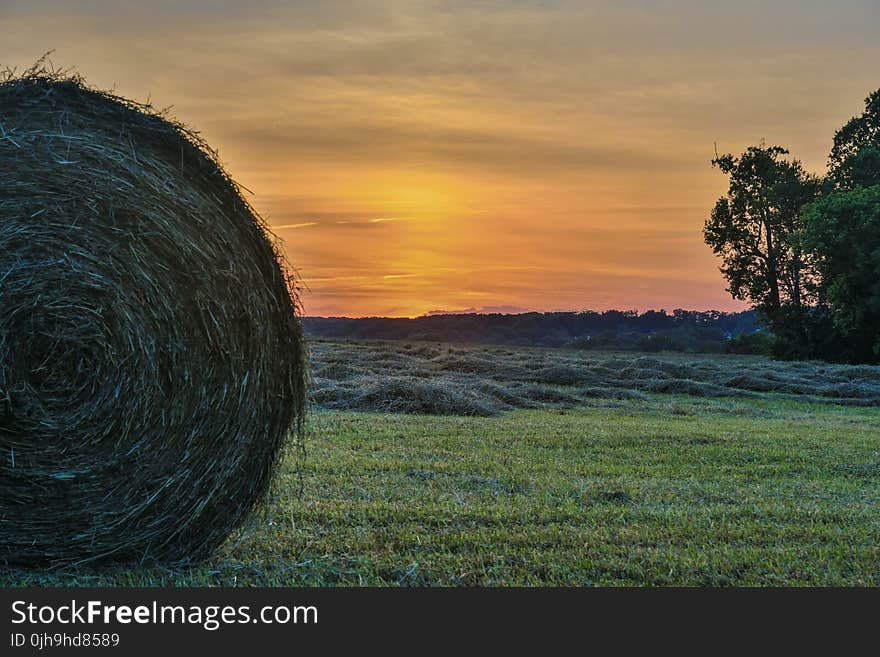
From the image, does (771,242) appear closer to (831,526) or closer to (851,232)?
(851,232)

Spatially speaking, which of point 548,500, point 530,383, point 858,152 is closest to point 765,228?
point 858,152

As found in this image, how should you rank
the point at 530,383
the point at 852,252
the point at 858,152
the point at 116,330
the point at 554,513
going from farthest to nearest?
the point at 858,152 → the point at 852,252 → the point at 530,383 → the point at 554,513 → the point at 116,330

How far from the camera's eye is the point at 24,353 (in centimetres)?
574

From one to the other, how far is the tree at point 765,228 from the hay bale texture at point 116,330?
3828cm

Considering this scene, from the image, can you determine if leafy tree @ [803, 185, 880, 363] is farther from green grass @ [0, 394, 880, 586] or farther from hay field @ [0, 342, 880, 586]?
green grass @ [0, 394, 880, 586]

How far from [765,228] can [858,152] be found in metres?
5.13

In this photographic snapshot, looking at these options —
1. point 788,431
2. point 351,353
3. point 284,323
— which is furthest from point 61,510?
point 351,353

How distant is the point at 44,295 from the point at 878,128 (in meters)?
43.8

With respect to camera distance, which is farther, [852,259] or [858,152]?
[858,152]

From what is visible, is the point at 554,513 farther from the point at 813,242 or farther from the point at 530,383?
the point at 813,242

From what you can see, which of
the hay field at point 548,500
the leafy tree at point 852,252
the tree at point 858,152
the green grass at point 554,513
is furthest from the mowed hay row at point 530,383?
the tree at point 858,152

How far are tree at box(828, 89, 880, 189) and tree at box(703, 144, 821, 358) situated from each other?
177cm

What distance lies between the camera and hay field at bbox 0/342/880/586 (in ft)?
19.0

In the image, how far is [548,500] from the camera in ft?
25.8
